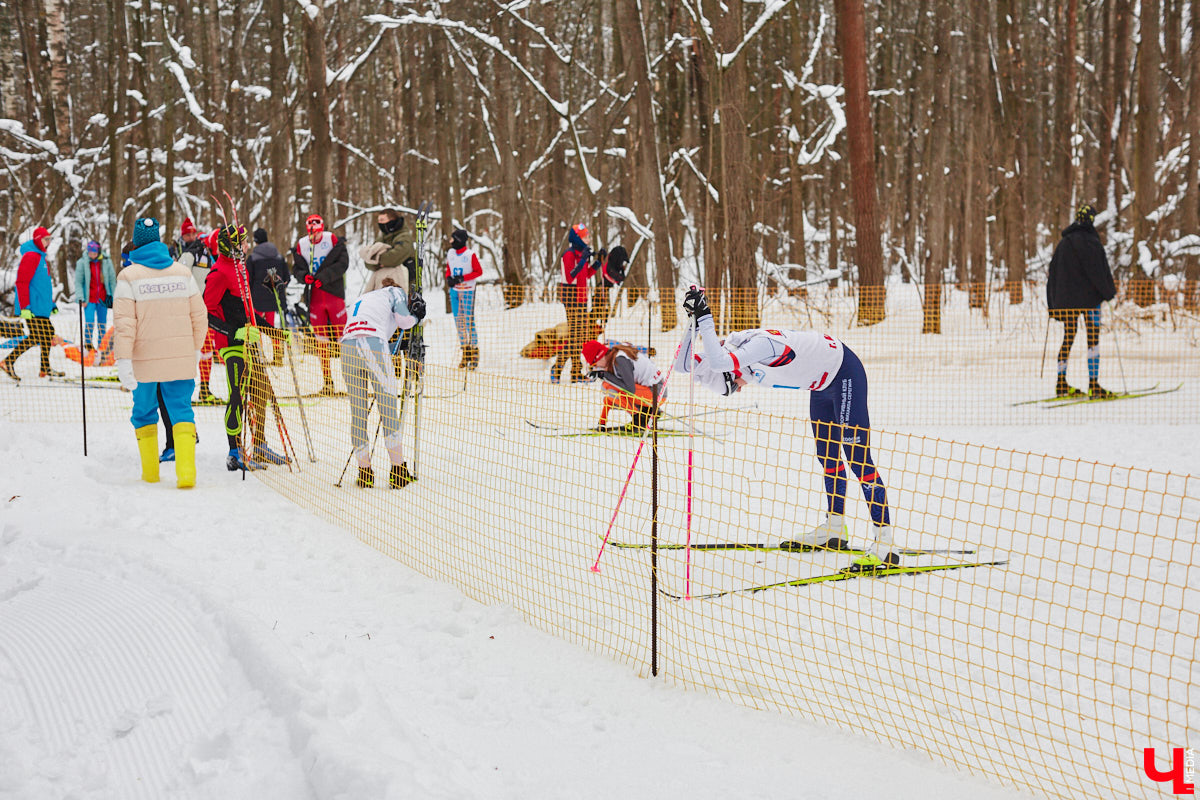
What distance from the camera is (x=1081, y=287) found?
9680 millimetres

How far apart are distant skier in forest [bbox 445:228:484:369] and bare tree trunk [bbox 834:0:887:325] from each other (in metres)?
6.20

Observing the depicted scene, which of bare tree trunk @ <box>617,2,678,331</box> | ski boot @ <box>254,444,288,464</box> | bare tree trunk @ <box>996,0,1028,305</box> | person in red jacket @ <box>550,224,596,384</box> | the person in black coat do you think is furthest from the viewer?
bare tree trunk @ <box>996,0,1028,305</box>

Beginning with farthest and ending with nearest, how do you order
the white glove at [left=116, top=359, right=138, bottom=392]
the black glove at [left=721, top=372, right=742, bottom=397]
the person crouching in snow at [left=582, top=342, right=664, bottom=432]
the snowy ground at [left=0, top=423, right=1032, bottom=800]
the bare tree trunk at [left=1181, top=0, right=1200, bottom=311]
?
1. the bare tree trunk at [left=1181, top=0, right=1200, bottom=311]
2. the person crouching in snow at [left=582, top=342, right=664, bottom=432]
3. the white glove at [left=116, top=359, right=138, bottom=392]
4. the black glove at [left=721, top=372, right=742, bottom=397]
5. the snowy ground at [left=0, top=423, right=1032, bottom=800]

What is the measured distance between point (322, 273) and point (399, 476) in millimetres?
4295

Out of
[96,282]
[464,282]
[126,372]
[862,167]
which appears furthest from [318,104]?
[126,372]

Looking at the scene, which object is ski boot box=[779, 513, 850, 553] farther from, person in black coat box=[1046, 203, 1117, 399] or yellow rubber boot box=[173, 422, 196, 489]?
person in black coat box=[1046, 203, 1117, 399]

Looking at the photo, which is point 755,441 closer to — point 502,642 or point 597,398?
point 597,398

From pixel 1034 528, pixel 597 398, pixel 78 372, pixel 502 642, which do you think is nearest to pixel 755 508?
pixel 1034 528

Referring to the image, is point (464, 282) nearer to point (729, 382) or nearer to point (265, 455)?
point (265, 455)

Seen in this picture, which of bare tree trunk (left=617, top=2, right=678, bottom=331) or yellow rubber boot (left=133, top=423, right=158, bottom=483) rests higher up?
bare tree trunk (left=617, top=2, right=678, bottom=331)

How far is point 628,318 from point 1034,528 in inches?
467

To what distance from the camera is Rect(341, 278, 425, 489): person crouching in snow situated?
248 inches

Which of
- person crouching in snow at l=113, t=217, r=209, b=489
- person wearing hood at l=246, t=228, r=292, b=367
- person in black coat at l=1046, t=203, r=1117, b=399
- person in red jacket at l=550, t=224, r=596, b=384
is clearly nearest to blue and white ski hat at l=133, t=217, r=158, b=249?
person crouching in snow at l=113, t=217, r=209, b=489

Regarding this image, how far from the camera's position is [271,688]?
331cm
